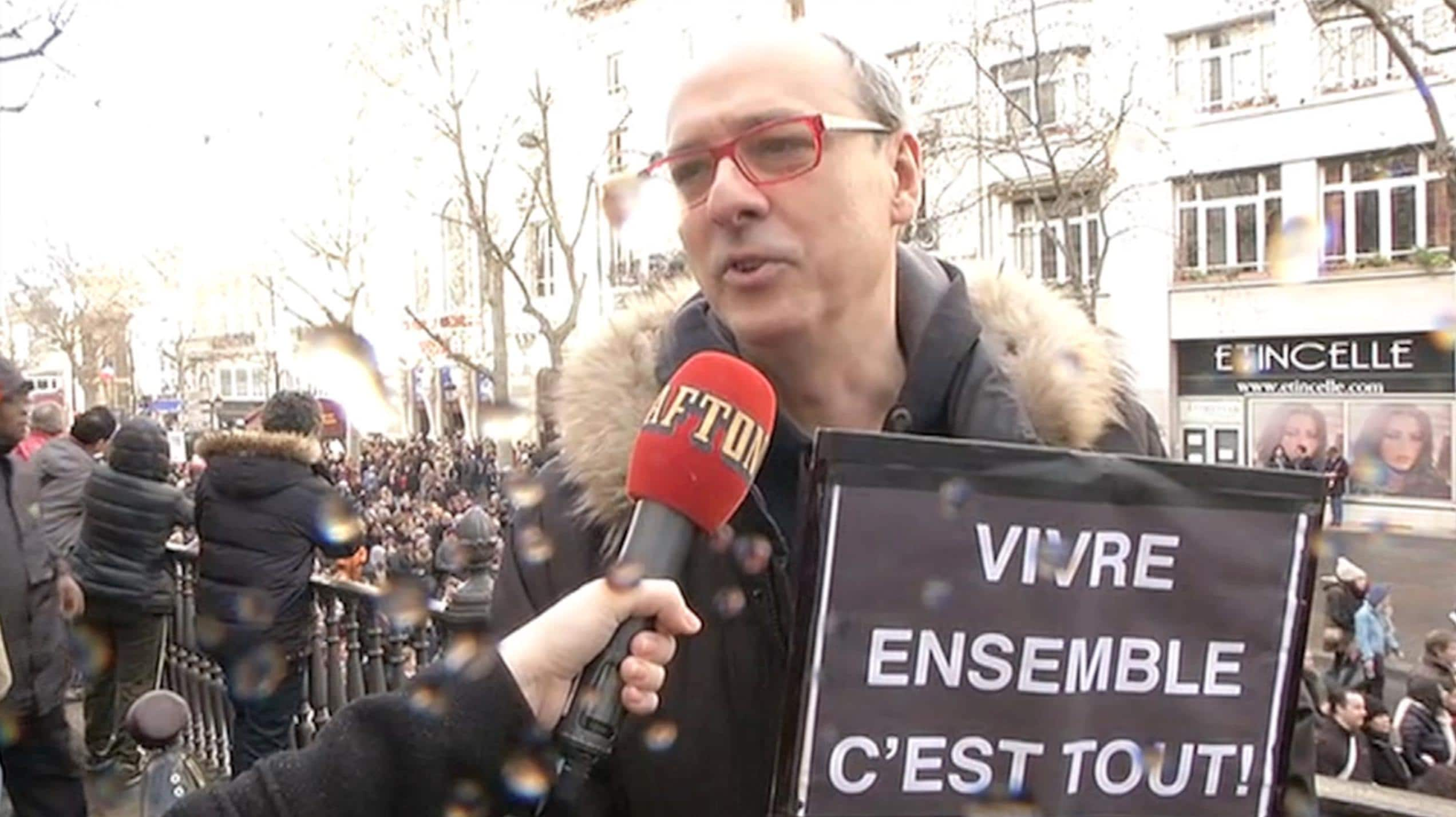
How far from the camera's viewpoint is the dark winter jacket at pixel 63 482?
6.16m

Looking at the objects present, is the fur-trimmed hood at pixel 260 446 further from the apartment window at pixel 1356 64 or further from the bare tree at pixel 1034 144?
the apartment window at pixel 1356 64

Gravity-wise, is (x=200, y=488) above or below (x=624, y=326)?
below

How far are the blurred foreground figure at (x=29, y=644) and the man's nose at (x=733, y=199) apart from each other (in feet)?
11.7

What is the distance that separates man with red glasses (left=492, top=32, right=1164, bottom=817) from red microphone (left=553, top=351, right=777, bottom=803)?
193mm

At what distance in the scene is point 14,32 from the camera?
7.95 m

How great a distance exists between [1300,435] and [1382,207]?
4.08m

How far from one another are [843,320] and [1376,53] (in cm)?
2181

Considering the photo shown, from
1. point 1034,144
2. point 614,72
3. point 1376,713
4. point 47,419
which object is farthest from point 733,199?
point 614,72

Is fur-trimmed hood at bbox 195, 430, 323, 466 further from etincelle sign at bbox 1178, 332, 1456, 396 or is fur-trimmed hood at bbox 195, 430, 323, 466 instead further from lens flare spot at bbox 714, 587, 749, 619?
etincelle sign at bbox 1178, 332, 1456, 396

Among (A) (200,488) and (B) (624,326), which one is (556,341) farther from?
(B) (624,326)

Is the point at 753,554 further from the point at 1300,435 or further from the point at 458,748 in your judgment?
the point at 1300,435

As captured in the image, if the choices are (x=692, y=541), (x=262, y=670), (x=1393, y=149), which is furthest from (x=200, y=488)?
(x=1393, y=149)

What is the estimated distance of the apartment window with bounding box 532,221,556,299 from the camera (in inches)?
1289

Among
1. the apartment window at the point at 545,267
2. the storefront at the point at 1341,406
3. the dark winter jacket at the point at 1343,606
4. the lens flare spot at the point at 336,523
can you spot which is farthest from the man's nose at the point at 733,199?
the apartment window at the point at 545,267
